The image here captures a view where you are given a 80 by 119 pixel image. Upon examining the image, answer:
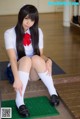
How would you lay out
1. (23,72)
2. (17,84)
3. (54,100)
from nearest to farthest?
(17,84)
(23,72)
(54,100)

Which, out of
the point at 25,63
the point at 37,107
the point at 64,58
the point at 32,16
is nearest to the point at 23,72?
the point at 25,63

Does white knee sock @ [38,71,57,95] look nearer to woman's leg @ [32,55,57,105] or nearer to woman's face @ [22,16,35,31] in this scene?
woman's leg @ [32,55,57,105]

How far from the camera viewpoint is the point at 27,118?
7.04 feet

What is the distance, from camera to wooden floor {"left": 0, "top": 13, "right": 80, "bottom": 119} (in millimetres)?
2445

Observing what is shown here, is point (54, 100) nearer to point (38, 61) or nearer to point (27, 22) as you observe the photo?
point (38, 61)

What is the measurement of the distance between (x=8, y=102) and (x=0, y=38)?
2.08 meters

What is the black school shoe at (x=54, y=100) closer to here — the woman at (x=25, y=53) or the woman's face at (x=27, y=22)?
the woman at (x=25, y=53)

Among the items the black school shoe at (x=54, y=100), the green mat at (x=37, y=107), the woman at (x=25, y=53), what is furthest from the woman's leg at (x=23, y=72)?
the black school shoe at (x=54, y=100)

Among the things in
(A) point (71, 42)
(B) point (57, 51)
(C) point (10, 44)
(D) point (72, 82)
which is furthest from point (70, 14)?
(C) point (10, 44)

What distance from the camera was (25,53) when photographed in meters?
2.38

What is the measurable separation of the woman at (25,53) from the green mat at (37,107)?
0.19ft

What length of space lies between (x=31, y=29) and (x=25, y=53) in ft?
0.73

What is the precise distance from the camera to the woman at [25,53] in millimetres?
2150

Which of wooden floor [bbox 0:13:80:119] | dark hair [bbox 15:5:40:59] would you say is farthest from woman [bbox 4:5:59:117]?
wooden floor [bbox 0:13:80:119]
